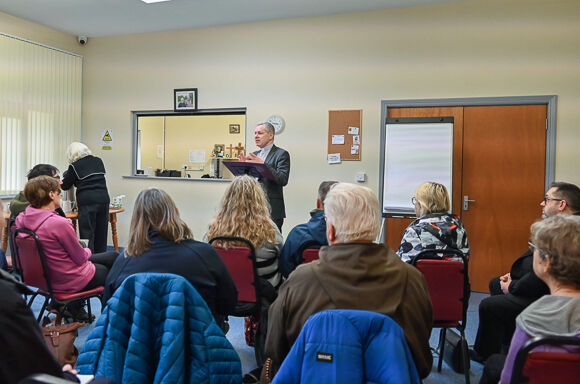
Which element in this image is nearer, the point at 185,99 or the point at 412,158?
the point at 412,158

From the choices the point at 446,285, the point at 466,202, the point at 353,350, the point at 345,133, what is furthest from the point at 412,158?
the point at 353,350

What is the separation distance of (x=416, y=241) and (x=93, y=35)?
543 centimetres

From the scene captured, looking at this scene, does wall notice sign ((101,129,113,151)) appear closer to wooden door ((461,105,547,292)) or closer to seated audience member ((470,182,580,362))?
wooden door ((461,105,547,292))

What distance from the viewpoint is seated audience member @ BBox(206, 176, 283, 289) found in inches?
97.0

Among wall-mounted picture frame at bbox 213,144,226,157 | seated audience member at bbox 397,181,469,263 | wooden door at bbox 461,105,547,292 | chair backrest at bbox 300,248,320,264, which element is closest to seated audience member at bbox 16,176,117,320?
chair backrest at bbox 300,248,320,264

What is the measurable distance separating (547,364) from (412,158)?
3.36 m

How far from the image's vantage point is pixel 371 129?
15.9 ft

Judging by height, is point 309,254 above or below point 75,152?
below

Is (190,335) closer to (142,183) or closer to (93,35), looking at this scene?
(142,183)

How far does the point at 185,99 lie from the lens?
563 cm

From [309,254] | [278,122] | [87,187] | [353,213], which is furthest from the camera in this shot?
[278,122]

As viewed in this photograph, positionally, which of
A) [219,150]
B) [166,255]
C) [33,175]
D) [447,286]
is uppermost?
[219,150]

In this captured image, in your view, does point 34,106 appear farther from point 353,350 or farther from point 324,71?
point 353,350

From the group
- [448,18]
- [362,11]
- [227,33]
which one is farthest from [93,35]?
[448,18]
